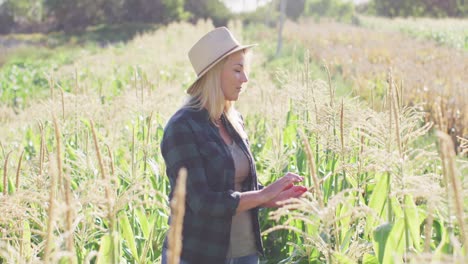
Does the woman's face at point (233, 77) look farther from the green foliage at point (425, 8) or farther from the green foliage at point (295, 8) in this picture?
the green foliage at point (295, 8)

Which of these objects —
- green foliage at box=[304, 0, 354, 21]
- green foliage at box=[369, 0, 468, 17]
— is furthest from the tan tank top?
green foliage at box=[304, 0, 354, 21]

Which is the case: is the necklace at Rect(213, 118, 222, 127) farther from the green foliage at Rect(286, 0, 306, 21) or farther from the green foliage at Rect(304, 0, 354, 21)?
the green foliage at Rect(304, 0, 354, 21)

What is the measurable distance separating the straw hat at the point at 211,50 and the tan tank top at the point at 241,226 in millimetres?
405

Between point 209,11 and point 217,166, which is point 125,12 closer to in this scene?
point 209,11

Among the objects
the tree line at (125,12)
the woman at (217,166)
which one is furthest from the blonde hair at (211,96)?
the tree line at (125,12)

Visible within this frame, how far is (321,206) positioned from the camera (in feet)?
5.83

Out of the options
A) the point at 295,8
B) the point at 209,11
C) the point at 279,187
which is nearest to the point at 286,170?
the point at 279,187

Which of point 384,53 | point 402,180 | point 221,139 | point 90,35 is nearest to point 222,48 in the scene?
point 221,139

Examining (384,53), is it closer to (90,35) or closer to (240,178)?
(240,178)

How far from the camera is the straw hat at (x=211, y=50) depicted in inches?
110

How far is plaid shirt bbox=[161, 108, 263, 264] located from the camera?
2549 millimetres

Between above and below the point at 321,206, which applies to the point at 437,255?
below

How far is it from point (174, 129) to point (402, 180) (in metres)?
1.06

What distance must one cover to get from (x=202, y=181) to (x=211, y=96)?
17.0 inches
